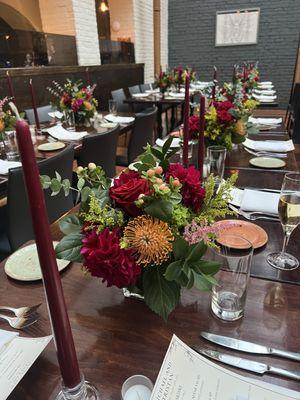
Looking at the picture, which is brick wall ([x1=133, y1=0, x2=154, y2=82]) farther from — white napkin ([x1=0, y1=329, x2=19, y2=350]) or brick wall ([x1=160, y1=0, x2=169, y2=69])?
white napkin ([x1=0, y1=329, x2=19, y2=350])

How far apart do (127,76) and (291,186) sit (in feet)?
18.9

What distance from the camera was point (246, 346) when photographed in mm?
534

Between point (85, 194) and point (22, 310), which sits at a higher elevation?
point (85, 194)

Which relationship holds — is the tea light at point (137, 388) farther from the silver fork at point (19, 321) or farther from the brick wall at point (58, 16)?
the brick wall at point (58, 16)

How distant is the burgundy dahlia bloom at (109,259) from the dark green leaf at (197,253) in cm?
9

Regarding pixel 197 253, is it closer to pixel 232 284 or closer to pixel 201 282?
pixel 201 282

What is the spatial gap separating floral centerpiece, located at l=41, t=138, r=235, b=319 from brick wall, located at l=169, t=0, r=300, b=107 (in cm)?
778

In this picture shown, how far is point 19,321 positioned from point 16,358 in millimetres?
96

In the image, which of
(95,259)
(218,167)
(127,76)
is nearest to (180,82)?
(127,76)

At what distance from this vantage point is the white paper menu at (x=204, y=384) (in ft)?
Result: 1.49

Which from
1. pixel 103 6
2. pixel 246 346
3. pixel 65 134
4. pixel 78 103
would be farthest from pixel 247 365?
pixel 103 6

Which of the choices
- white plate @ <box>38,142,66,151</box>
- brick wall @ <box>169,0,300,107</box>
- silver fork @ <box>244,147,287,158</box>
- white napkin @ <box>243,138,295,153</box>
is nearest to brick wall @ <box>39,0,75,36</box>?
white plate @ <box>38,142,66,151</box>

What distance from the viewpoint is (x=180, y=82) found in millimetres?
4844

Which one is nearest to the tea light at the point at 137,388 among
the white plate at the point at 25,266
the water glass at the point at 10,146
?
the white plate at the point at 25,266
